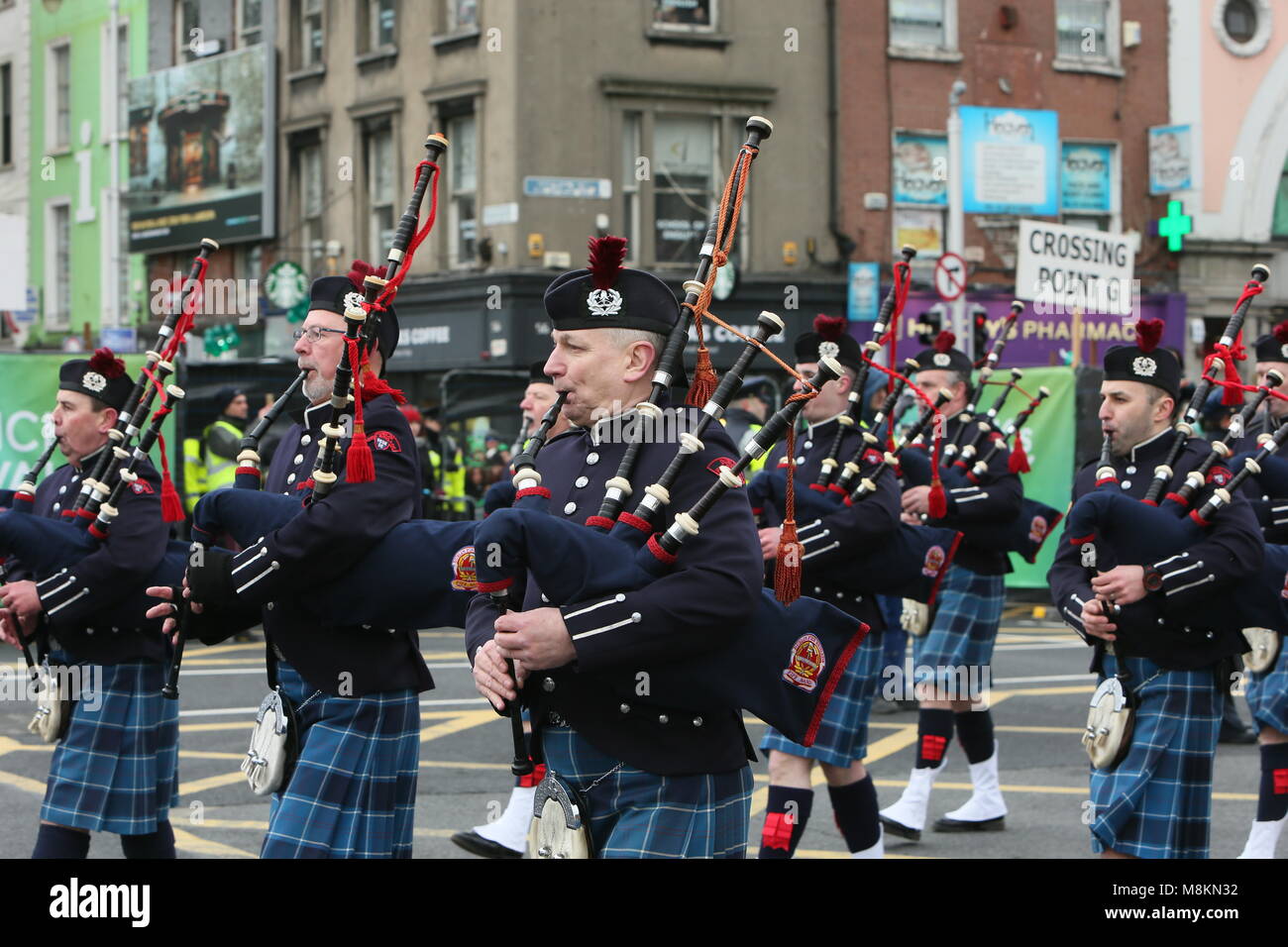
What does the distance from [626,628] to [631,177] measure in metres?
20.4

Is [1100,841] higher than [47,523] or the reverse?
the reverse

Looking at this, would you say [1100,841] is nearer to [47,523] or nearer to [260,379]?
[47,523]

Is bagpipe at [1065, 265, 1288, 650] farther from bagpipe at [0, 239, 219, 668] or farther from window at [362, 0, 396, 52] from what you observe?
window at [362, 0, 396, 52]

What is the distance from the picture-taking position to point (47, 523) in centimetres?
567

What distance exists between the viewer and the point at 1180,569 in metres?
5.35

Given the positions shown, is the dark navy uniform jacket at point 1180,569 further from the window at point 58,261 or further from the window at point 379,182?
the window at point 58,261

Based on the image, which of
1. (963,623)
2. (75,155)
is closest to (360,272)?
(963,623)

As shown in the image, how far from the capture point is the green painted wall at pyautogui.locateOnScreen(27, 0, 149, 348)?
98.1 ft

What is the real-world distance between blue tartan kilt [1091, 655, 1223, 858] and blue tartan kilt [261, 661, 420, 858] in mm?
2206

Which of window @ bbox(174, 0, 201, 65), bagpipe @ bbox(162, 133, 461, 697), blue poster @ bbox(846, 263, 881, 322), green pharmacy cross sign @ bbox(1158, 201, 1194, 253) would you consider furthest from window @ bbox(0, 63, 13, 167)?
bagpipe @ bbox(162, 133, 461, 697)

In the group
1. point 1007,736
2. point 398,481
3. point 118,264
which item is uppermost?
point 118,264

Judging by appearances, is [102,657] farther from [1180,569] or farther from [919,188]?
[919,188]

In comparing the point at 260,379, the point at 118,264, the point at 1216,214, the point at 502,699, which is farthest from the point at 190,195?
the point at 502,699
